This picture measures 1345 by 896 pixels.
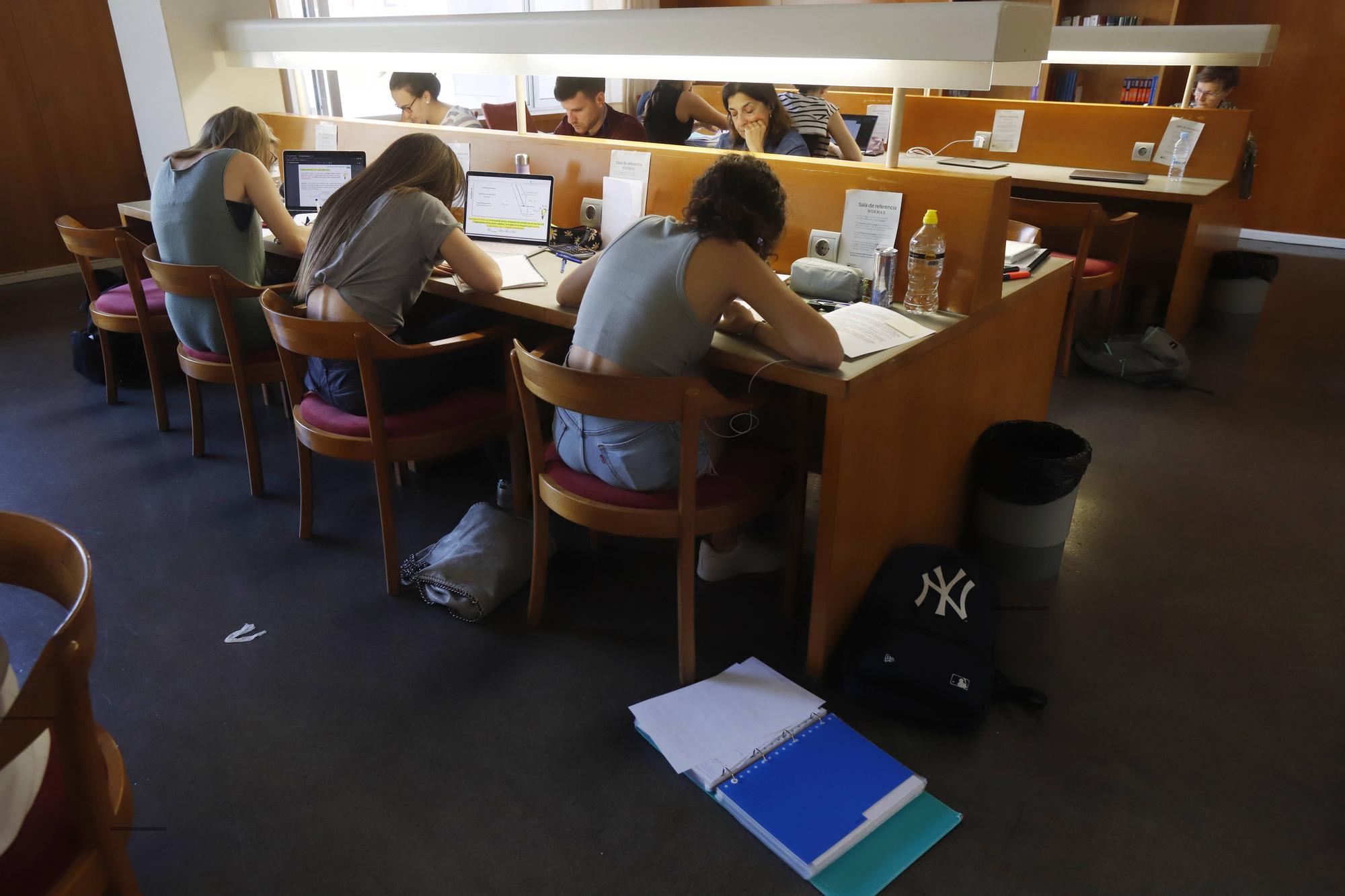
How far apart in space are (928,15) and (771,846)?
1532 millimetres

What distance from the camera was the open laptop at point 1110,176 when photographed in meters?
3.85

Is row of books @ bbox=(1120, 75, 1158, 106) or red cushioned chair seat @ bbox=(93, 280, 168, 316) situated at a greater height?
row of books @ bbox=(1120, 75, 1158, 106)

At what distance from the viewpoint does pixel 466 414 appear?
2.22m

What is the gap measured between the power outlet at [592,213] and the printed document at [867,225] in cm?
88

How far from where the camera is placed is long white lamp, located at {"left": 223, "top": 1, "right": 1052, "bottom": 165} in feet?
5.43

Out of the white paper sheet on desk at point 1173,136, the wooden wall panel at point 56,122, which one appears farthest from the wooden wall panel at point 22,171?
the white paper sheet on desk at point 1173,136

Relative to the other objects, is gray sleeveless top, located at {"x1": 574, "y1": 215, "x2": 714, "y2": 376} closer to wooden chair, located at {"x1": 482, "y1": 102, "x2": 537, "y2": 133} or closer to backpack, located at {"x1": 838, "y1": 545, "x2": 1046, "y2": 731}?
backpack, located at {"x1": 838, "y1": 545, "x2": 1046, "y2": 731}

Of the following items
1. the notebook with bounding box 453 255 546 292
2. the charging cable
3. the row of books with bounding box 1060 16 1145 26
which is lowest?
the notebook with bounding box 453 255 546 292

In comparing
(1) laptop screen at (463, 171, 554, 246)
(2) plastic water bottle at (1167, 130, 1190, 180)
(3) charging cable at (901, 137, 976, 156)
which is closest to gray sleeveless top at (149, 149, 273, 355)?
(1) laptop screen at (463, 171, 554, 246)

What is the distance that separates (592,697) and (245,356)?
61.1 inches

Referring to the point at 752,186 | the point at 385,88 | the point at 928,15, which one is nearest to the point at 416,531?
the point at 752,186

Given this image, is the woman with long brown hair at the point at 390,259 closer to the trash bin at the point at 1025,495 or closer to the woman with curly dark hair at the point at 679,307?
the woman with curly dark hair at the point at 679,307

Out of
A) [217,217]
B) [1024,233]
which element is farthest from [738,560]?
[217,217]

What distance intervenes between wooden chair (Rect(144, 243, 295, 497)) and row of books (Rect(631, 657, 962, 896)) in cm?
155
